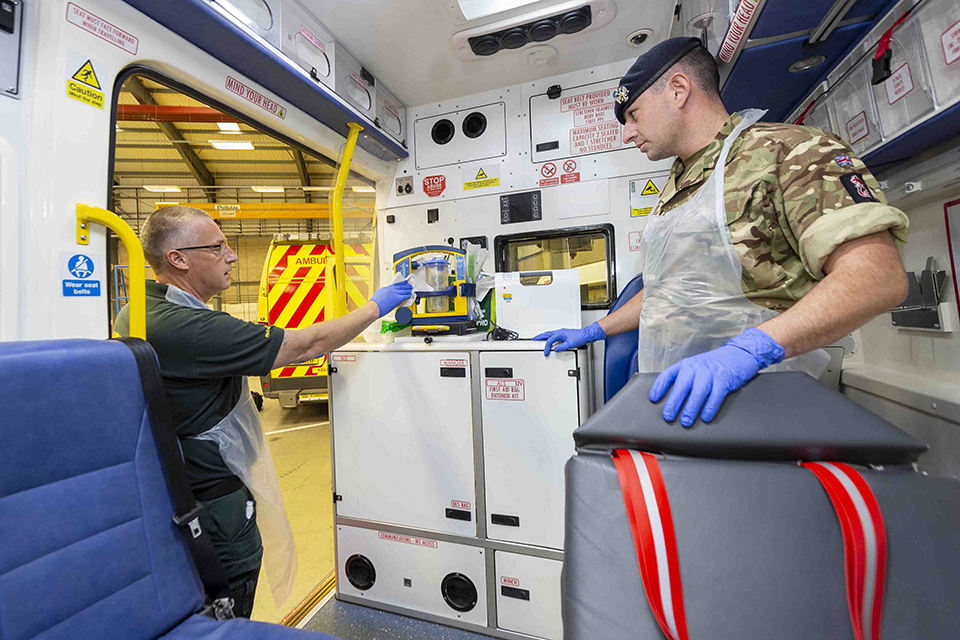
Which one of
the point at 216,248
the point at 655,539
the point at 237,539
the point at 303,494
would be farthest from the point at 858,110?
the point at 303,494

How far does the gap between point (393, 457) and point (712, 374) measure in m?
1.71

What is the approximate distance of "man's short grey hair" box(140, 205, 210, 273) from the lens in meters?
1.61

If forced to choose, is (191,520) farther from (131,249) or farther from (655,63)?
(655,63)

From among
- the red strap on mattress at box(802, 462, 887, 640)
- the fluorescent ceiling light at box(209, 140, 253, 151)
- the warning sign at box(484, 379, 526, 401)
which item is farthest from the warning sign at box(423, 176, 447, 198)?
the fluorescent ceiling light at box(209, 140, 253, 151)

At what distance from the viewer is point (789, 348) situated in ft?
3.14

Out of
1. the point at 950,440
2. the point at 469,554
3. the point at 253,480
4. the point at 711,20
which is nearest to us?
the point at 950,440

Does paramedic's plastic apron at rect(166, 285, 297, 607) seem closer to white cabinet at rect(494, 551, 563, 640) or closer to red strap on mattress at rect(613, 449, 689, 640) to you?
white cabinet at rect(494, 551, 563, 640)

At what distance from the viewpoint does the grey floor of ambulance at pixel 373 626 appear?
78.7 inches

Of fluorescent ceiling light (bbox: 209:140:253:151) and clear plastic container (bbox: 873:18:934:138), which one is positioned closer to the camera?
clear plastic container (bbox: 873:18:934:138)

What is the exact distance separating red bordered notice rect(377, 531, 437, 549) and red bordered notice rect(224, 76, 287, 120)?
2.25 m

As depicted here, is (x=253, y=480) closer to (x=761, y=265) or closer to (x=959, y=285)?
(x=761, y=265)

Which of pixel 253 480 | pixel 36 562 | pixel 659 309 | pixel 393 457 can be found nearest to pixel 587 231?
pixel 659 309

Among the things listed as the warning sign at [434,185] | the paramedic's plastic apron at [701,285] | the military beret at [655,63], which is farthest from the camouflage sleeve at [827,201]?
the warning sign at [434,185]

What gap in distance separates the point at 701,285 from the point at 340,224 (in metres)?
1.98
